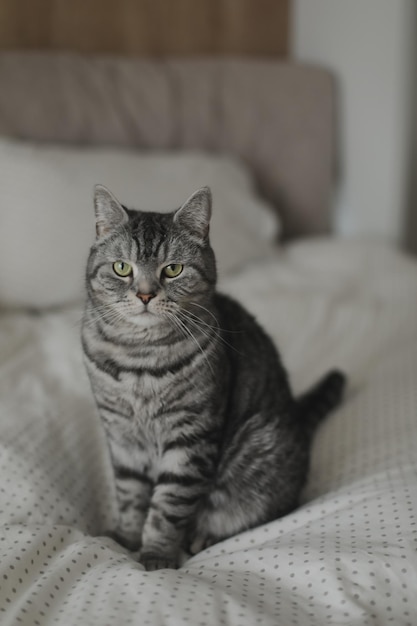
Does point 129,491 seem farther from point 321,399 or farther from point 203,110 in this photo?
point 203,110

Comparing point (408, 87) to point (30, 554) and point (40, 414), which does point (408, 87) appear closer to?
point (40, 414)

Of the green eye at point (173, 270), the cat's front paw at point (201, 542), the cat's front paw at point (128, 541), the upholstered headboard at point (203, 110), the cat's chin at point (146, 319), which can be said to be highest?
the upholstered headboard at point (203, 110)

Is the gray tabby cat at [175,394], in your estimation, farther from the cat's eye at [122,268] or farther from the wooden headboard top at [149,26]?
the wooden headboard top at [149,26]

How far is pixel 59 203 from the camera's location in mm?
1729

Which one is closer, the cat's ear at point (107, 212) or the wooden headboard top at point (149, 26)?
the cat's ear at point (107, 212)

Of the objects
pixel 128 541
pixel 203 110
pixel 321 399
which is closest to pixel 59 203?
pixel 203 110

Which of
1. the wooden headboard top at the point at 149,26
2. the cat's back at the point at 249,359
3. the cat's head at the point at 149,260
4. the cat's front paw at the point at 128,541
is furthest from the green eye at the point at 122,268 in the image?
the wooden headboard top at the point at 149,26

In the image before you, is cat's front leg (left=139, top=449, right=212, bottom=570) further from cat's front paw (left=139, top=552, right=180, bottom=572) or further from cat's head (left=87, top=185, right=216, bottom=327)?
cat's head (left=87, top=185, right=216, bottom=327)

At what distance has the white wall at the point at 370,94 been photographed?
7.67 ft

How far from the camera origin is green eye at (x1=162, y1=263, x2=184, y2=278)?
3.32ft

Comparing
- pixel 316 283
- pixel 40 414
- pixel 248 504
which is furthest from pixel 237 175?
pixel 248 504

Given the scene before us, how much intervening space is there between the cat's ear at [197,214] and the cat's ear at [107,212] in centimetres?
8

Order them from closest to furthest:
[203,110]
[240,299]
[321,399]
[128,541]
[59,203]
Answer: [128,541]
[321,399]
[59,203]
[240,299]
[203,110]

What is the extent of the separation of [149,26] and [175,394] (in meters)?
1.76
